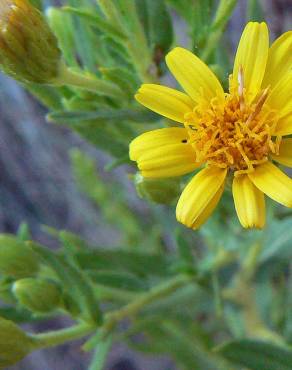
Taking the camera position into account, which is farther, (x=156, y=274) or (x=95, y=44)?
(x=156, y=274)

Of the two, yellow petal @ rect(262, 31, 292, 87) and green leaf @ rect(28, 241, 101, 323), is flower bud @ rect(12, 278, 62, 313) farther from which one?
yellow petal @ rect(262, 31, 292, 87)

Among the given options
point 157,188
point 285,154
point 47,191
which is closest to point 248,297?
point 157,188

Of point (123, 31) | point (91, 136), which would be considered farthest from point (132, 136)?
point (123, 31)

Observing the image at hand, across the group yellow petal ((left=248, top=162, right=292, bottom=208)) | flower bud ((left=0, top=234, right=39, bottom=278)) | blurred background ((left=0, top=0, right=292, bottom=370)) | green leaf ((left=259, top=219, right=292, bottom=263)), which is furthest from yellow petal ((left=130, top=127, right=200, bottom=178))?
blurred background ((left=0, top=0, right=292, bottom=370))

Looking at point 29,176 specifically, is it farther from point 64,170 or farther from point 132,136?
point 132,136

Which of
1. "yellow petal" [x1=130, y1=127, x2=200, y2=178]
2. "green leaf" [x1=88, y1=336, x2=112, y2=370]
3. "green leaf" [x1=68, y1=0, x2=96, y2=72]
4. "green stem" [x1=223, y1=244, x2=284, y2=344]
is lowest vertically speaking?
"green stem" [x1=223, y1=244, x2=284, y2=344]
